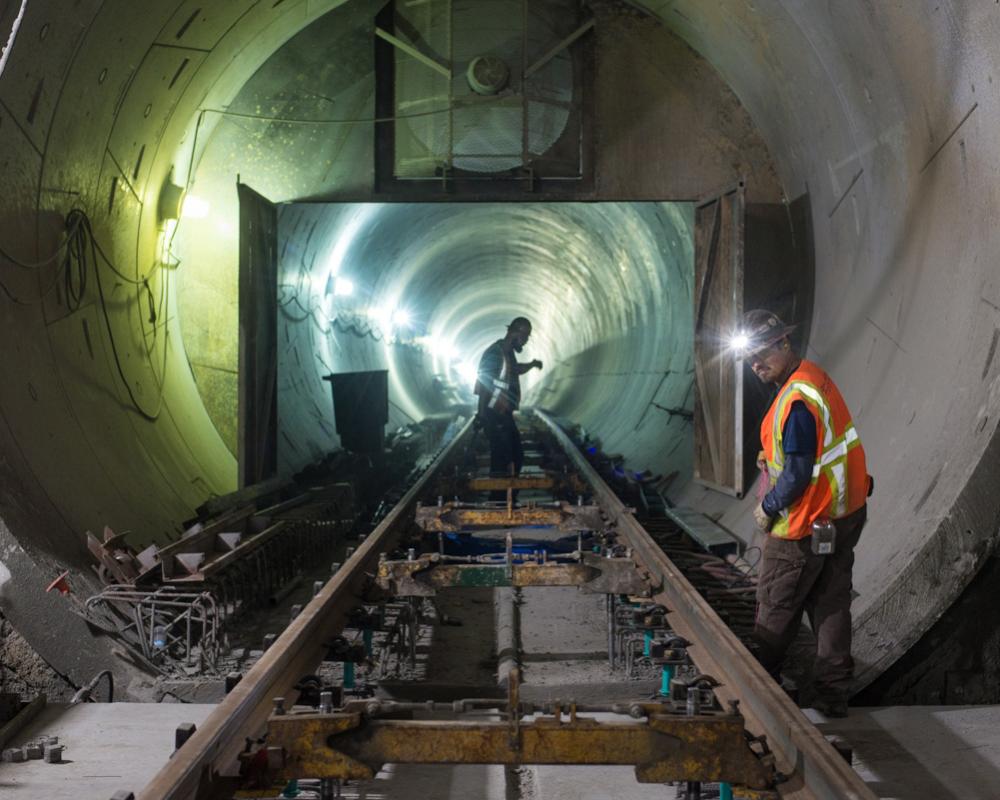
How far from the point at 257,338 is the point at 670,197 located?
3713 mm

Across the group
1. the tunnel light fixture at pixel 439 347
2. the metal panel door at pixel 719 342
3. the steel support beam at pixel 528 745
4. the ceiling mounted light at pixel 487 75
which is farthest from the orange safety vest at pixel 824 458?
the tunnel light fixture at pixel 439 347

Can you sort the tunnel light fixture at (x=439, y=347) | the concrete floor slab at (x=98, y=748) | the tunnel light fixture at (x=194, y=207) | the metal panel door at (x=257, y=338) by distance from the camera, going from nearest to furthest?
1. the concrete floor slab at (x=98, y=748)
2. the metal panel door at (x=257, y=338)
3. the tunnel light fixture at (x=194, y=207)
4. the tunnel light fixture at (x=439, y=347)

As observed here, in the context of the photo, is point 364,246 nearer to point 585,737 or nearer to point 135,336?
point 135,336

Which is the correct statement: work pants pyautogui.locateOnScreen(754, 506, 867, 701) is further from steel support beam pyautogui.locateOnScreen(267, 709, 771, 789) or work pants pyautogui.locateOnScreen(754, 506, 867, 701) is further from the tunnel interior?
the tunnel interior

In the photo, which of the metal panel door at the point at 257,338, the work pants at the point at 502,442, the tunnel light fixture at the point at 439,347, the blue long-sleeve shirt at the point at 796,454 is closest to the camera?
the blue long-sleeve shirt at the point at 796,454

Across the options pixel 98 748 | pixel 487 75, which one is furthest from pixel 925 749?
pixel 487 75

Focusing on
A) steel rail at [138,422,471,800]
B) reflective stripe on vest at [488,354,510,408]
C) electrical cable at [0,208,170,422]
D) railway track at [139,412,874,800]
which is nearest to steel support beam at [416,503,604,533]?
railway track at [139,412,874,800]

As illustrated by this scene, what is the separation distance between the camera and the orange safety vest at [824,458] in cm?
415

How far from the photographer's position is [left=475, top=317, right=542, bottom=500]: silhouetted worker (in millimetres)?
9961

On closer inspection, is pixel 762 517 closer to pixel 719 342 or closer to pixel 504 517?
pixel 504 517

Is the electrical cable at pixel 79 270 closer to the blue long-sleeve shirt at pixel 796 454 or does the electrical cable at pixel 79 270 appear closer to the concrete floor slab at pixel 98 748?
the concrete floor slab at pixel 98 748

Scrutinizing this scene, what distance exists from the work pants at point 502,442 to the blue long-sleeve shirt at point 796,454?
5.96 metres

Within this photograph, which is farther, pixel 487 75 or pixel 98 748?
pixel 487 75

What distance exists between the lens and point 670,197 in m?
9.12
